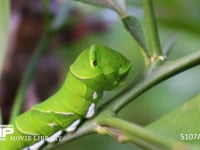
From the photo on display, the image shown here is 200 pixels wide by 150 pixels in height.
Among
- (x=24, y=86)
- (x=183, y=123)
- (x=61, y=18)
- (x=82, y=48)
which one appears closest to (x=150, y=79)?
(x=183, y=123)

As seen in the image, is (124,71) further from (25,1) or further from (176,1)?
(25,1)

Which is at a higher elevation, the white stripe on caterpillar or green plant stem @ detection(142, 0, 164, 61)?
green plant stem @ detection(142, 0, 164, 61)

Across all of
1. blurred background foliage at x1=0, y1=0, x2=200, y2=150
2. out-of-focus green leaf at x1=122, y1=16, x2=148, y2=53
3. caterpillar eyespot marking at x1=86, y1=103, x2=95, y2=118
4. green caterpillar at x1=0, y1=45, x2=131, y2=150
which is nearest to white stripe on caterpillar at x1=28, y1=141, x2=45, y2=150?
green caterpillar at x1=0, y1=45, x2=131, y2=150

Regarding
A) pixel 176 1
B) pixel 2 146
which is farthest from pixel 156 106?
pixel 2 146

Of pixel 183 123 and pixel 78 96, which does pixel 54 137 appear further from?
pixel 183 123

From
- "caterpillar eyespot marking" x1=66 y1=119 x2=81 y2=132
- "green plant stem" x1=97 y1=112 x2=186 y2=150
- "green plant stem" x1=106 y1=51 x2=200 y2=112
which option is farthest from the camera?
"caterpillar eyespot marking" x1=66 y1=119 x2=81 y2=132

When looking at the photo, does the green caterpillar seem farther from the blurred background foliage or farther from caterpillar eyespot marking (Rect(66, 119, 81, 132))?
the blurred background foliage
